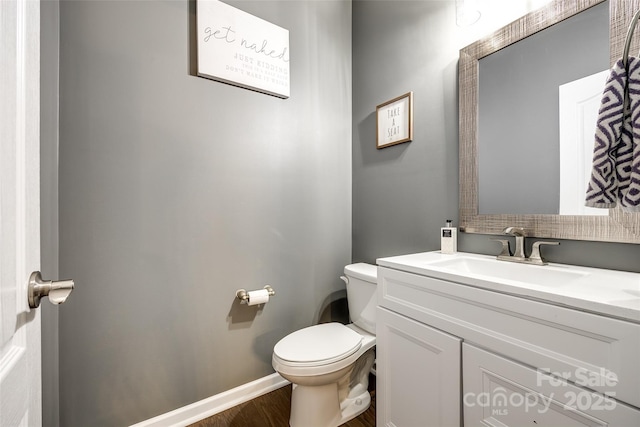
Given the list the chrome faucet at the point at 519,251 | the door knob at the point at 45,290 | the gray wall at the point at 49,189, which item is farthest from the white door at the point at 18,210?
the chrome faucet at the point at 519,251

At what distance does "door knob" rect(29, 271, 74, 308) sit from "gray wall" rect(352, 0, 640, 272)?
1.49 metres

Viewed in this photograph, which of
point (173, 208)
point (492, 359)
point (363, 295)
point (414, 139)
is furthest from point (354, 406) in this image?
point (414, 139)

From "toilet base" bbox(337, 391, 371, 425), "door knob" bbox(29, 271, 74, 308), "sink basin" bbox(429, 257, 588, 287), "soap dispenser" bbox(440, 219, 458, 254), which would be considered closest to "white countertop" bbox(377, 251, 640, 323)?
"sink basin" bbox(429, 257, 588, 287)

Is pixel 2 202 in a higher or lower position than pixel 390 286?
higher

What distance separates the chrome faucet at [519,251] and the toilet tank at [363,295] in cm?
61

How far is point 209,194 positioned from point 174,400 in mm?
1060

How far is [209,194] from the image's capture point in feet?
Answer: 4.85

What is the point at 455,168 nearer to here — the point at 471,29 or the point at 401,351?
the point at 471,29

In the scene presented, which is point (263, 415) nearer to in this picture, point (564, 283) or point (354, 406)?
point (354, 406)

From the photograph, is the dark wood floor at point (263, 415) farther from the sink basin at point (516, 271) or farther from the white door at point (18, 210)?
the white door at point (18, 210)

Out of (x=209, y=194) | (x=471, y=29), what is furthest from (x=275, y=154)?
(x=471, y=29)

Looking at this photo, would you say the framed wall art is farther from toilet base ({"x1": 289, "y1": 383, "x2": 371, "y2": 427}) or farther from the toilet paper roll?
toilet base ({"x1": 289, "y1": 383, "x2": 371, "y2": 427})

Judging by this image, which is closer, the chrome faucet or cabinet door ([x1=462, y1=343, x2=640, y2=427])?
cabinet door ([x1=462, y1=343, x2=640, y2=427])

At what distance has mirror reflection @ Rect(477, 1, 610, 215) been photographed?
101 centimetres
